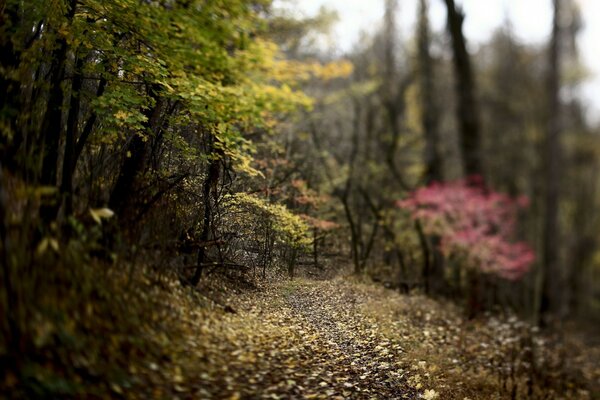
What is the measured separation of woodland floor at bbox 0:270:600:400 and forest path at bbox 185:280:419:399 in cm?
1

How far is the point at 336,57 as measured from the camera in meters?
10.8

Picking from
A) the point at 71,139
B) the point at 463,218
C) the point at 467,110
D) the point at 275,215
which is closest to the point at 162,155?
the point at 71,139

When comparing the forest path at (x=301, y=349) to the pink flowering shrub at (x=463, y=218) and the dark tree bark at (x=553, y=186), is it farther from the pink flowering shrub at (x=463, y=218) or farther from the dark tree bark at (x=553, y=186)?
the dark tree bark at (x=553, y=186)

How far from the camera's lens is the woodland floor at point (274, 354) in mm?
2770

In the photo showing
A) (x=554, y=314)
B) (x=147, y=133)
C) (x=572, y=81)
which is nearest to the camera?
(x=147, y=133)

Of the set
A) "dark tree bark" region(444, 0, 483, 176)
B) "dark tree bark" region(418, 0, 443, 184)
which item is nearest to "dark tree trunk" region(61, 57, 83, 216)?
"dark tree bark" region(444, 0, 483, 176)

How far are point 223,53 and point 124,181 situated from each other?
1623 mm

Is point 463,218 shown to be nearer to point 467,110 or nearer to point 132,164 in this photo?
point 467,110

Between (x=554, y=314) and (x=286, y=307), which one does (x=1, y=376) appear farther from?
(x=554, y=314)

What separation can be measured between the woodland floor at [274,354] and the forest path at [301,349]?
1cm

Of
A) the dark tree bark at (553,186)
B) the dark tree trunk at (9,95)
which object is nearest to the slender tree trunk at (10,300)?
the dark tree trunk at (9,95)

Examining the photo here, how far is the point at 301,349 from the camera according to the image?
394 centimetres

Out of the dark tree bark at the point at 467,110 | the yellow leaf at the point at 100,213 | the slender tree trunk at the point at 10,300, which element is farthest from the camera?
the dark tree bark at the point at 467,110

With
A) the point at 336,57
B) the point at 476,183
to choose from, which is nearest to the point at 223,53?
the point at 336,57
